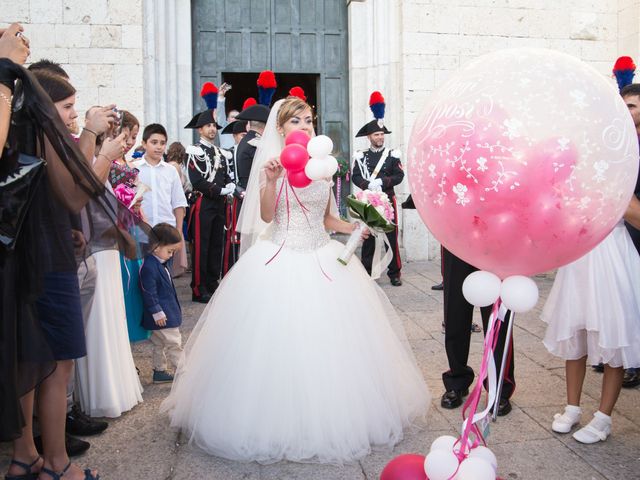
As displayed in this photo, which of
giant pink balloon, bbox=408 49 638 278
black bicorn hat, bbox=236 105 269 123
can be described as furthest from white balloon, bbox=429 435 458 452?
black bicorn hat, bbox=236 105 269 123

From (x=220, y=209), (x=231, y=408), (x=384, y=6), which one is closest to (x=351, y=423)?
(x=231, y=408)

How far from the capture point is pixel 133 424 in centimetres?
351

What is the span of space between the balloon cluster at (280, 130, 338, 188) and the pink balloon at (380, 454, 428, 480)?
1.37 metres

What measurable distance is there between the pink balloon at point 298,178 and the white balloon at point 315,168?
0.05 metres

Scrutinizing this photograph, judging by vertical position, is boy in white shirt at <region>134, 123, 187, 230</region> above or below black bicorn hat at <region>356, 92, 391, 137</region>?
below

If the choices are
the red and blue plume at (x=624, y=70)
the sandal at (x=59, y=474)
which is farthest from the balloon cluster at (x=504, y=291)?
the red and blue plume at (x=624, y=70)

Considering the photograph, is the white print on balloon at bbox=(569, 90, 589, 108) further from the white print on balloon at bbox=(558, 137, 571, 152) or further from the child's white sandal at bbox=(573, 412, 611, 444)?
the child's white sandal at bbox=(573, 412, 611, 444)

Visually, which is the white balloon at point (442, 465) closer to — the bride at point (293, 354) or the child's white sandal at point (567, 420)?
the bride at point (293, 354)

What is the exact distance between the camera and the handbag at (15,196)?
219cm

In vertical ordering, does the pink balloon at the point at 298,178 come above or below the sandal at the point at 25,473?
above

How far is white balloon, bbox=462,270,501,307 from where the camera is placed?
2115mm

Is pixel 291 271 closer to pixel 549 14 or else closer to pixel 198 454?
pixel 198 454

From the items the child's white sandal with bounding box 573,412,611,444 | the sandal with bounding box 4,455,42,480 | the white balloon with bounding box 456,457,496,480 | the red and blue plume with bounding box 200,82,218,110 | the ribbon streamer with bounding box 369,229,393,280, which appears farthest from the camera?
the red and blue plume with bounding box 200,82,218,110

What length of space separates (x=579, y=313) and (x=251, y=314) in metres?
1.71
